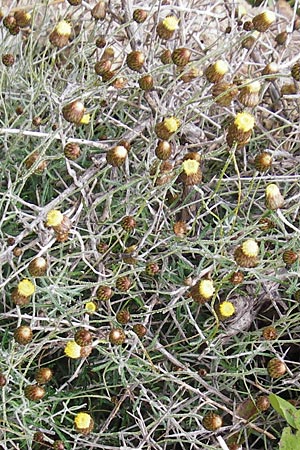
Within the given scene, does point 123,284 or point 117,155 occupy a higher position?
point 117,155

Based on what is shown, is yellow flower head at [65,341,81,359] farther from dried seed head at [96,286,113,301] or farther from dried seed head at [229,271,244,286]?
dried seed head at [229,271,244,286]

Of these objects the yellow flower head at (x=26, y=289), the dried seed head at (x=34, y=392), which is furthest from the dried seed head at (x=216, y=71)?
the dried seed head at (x=34, y=392)

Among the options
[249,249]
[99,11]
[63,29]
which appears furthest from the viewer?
[99,11]

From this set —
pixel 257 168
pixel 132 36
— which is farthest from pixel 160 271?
pixel 132 36

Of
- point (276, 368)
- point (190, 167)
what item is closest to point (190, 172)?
point (190, 167)

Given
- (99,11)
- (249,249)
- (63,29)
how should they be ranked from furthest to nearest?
(99,11) < (63,29) < (249,249)

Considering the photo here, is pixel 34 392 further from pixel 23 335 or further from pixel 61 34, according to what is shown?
pixel 61 34

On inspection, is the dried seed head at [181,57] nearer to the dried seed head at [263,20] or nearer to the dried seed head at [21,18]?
the dried seed head at [263,20]

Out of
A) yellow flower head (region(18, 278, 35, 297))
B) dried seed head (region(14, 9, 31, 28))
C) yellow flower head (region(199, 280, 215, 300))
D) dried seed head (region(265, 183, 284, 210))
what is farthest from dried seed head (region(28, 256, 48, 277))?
dried seed head (region(14, 9, 31, 28))
